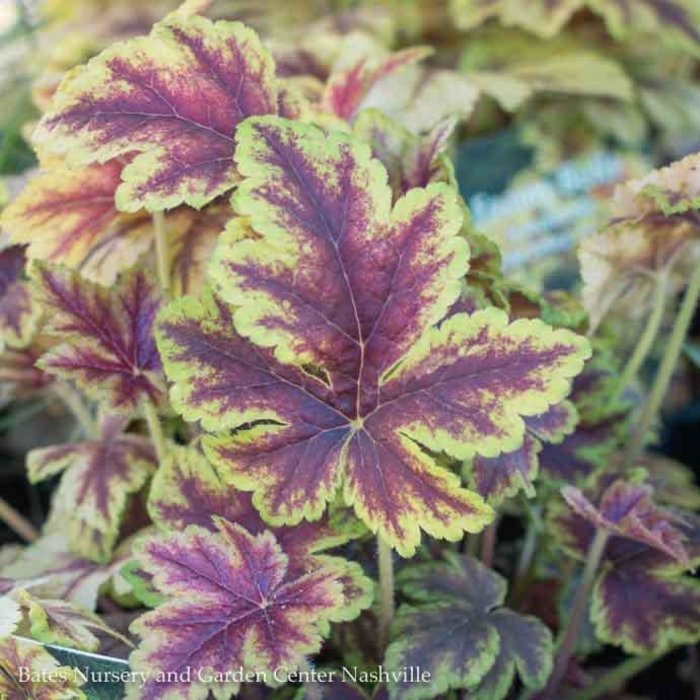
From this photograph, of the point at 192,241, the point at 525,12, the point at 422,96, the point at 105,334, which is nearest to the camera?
the point at 105,334

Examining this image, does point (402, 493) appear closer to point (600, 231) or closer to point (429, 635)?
point (429, 635)

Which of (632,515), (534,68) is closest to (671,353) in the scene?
(632,515)

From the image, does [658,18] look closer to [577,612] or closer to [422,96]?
[422,96]

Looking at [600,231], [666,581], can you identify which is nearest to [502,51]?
[600,231]

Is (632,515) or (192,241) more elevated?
(192,241)

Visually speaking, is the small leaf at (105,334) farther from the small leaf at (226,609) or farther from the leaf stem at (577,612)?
the leaf stem at (577,612)

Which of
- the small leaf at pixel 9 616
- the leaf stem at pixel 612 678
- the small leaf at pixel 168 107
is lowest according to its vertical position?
the leaf stem at pixel 612 678

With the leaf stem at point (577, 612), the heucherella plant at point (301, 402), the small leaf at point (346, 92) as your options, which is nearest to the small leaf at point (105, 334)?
the heucherella plant at point (301, 402)
